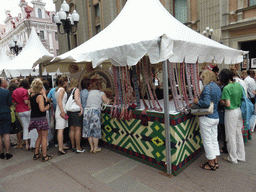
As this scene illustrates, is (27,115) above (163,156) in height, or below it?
above

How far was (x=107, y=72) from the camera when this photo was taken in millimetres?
6922

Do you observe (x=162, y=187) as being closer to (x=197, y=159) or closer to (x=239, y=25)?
Answer: (x=197, y=159)

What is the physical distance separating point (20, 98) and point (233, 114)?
4.74 m

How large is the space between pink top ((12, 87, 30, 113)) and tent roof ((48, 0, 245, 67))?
1132 mm

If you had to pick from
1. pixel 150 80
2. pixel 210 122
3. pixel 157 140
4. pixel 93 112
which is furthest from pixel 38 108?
pixel 210 122

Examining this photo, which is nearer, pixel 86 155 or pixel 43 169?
pixel 43 169

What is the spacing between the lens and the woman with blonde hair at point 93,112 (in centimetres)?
427

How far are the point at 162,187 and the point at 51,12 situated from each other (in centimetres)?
4922

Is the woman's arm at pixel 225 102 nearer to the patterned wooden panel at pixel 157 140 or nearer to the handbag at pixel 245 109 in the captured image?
the handbag at pixel 245 109

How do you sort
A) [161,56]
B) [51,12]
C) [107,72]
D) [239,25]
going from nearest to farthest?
[161,56], [107,72], [239,25], [51,12]

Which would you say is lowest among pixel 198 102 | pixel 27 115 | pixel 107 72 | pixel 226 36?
pixel 27 115

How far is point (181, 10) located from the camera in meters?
14.4

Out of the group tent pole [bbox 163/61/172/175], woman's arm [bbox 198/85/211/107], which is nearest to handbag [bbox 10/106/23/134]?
tent pole [bbox 163/61/172/175]

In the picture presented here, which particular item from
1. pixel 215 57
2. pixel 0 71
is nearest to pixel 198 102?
pixel 215 57
